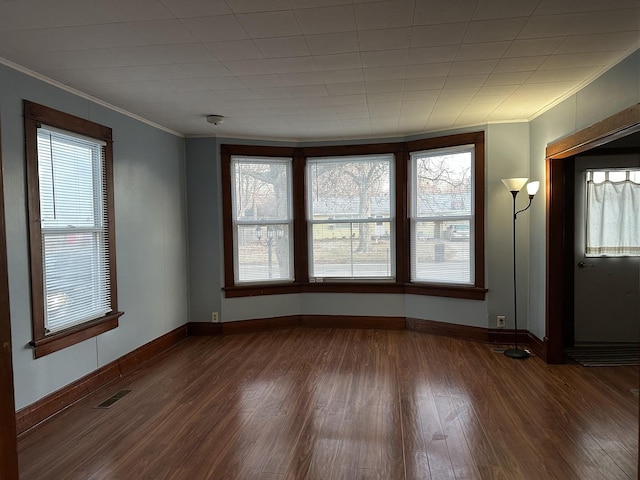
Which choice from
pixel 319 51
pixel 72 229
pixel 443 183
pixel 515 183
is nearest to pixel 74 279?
pixel 72 229

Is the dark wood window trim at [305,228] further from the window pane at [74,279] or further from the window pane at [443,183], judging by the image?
the window pane at [74,279]

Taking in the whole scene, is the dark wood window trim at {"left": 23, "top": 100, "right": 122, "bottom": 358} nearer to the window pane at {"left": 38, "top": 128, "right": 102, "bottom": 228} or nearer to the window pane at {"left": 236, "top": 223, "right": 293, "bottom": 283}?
the window pane at {"left": 38, "top": 128, "right": 102, "bottom": 228}

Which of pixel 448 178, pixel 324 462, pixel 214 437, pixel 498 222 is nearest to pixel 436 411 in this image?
pixel 324 462

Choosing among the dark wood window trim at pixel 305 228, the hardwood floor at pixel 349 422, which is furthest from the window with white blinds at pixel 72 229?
the dark wood window trim at pixel 305 228

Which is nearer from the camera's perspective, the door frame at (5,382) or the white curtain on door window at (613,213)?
the door frame at (5,382)

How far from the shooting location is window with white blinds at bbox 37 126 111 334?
3189 mm

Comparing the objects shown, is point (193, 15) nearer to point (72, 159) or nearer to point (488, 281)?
point (72, 159)

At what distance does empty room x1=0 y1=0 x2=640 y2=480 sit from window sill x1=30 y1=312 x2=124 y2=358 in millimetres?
25

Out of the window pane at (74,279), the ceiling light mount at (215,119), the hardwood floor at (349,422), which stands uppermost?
the ceiling light mount at (215,119)

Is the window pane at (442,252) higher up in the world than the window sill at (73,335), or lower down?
higher up

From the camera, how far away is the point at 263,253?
558cm

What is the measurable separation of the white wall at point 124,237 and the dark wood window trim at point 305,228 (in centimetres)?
55

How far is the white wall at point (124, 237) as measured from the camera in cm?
290

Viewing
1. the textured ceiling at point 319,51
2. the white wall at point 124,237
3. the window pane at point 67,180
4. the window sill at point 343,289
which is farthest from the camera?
the window sill at point 343,289
